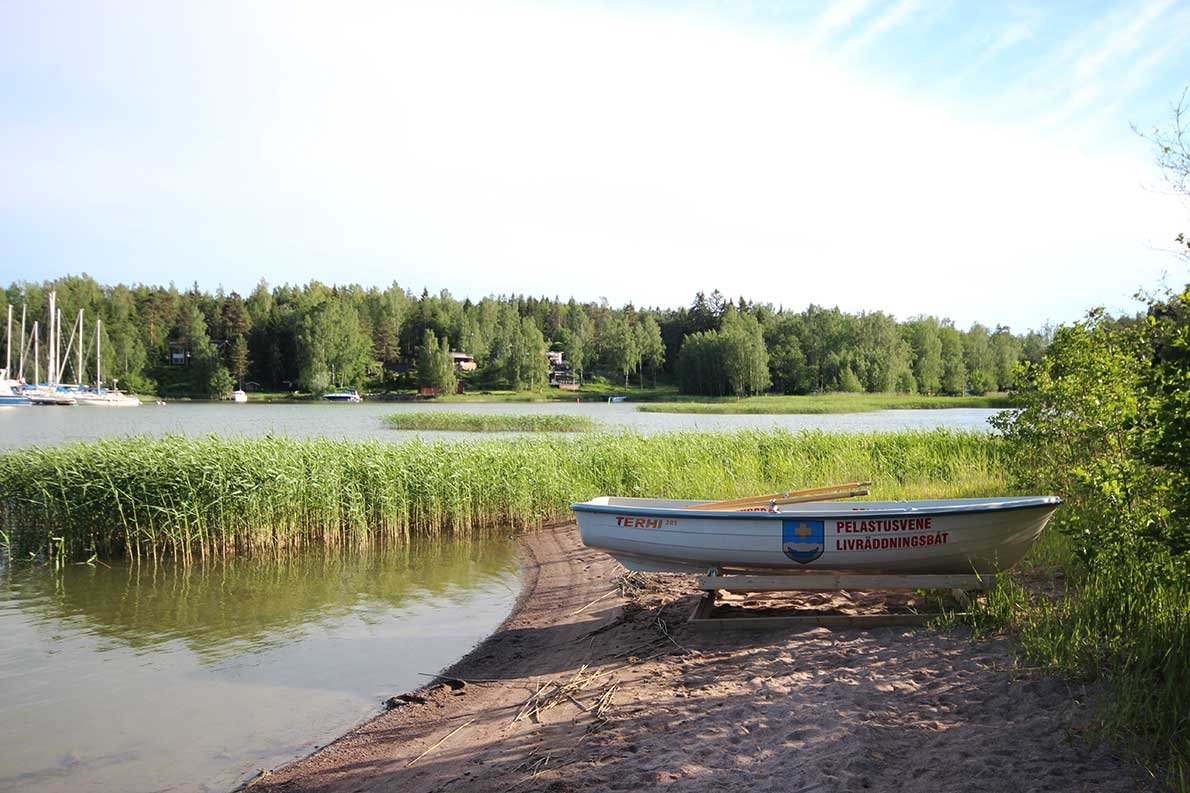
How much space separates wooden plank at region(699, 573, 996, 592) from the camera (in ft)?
20.8

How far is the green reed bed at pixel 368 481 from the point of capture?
1195 centimetres

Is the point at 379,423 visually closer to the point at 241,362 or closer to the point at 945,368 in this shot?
the point at 241,362

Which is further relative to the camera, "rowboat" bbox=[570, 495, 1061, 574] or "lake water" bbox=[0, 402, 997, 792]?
"rowboat" bbox=[570, 495, 1061, 574]

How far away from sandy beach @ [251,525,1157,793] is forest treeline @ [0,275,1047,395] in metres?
→ 82.8

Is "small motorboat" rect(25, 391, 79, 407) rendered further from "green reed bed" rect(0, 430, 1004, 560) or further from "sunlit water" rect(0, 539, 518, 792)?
"sunlit water" rect(0, 539, 518, 792)

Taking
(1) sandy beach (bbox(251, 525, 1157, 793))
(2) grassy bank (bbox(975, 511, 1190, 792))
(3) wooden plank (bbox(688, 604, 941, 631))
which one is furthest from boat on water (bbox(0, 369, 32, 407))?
(2) grassy bank (bbox(975, 511, 1190, 792))

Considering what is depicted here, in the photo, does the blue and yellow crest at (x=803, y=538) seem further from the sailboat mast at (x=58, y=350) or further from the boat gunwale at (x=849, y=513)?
the sailboat mast at (x=58, y=350)

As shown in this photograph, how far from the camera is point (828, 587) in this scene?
6.49 meters

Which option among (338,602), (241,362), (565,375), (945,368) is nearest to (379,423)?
(338,602)

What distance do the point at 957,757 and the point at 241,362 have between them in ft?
328

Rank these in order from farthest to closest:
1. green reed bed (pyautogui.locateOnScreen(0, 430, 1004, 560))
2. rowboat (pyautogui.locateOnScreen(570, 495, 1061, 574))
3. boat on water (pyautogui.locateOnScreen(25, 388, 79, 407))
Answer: boat on water (pyautogui.locateOnScreen(25, 388, 79, 407)), green reed bed (pyautogui.locateOnScreen(0, 430, 1004, 560)), rowboat (pyautogui.locateOnScreen(570, 495, 1061, 574))

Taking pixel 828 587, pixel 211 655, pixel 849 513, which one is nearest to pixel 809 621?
pixel 828 587

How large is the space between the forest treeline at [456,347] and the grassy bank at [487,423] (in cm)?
4623

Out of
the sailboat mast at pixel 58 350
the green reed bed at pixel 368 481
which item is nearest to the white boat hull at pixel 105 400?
the sailboat mast at pixel 58 350
